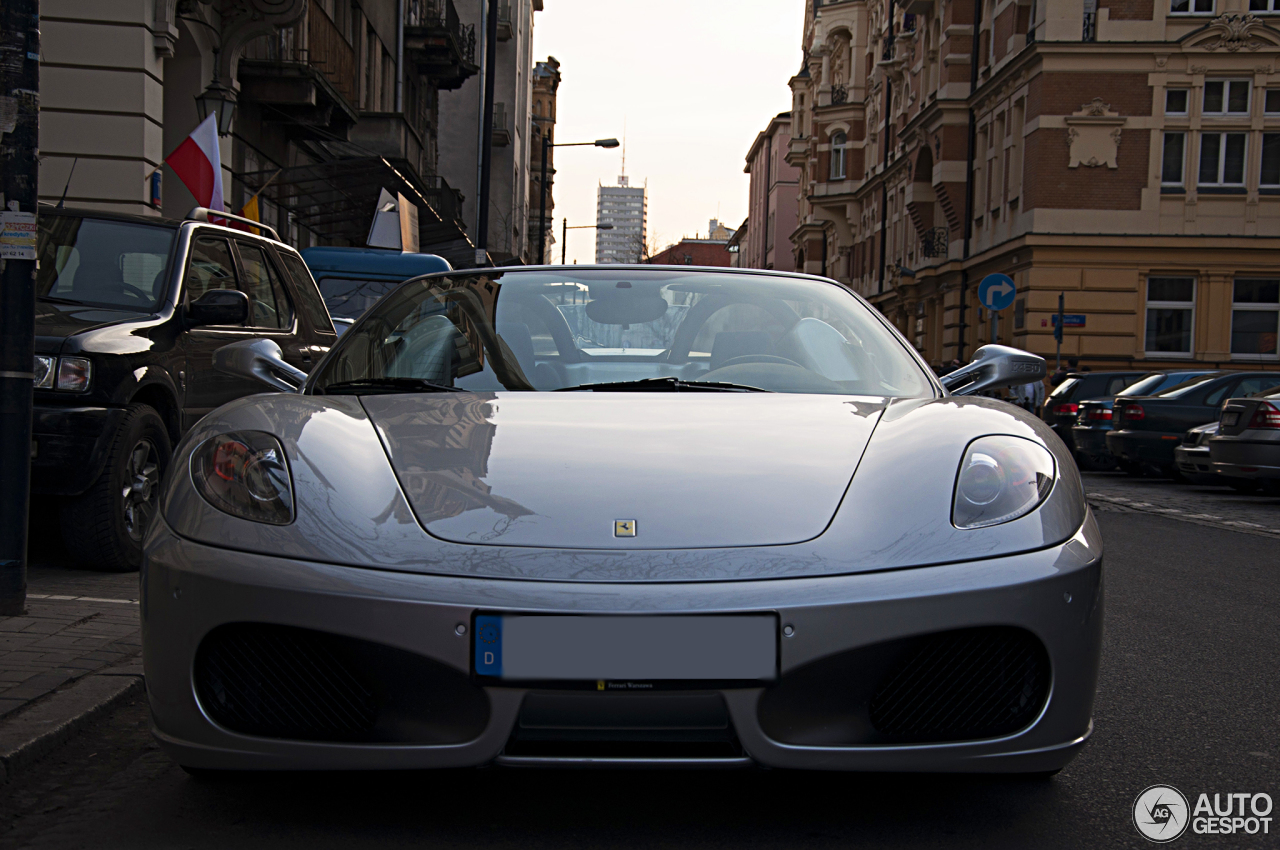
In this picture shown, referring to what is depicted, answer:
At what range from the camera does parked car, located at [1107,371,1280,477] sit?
48.3ft

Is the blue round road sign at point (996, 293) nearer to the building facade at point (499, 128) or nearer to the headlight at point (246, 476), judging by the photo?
the headlight at point (246, 476)

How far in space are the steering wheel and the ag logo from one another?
4.72ft

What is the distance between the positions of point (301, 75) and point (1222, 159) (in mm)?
21660

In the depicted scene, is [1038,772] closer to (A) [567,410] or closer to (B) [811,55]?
(A) [567,410]

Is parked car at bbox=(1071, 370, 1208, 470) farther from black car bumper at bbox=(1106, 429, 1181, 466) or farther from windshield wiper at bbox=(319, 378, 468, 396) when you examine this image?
windshield wiper at bbox=(319, 378, 468, 396)

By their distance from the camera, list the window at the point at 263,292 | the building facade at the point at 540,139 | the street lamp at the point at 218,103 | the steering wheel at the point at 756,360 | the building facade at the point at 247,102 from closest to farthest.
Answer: the steering wheel at the point at 756,360, the window at the point at 263,292, the building facade at the point at 247,102, the street lamp at the point at 218,103, the building facade at the point at 540,139

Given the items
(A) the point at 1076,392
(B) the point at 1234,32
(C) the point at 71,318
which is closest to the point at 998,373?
(C) the point at 71,318

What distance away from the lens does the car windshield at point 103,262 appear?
6.28m

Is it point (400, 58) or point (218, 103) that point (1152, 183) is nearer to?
point (400, 58)

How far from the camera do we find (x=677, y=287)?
12.9 ft

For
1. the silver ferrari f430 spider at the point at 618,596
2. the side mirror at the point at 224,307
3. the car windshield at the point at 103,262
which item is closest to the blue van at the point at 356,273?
the car windshield at the point at 103,262

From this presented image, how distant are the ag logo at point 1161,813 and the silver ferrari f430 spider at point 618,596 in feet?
1.16

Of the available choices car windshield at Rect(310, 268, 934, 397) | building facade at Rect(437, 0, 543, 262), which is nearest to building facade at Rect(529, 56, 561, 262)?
building facade at Rect(437, 0, 543, 262)

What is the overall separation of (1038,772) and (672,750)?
0.75 meters
